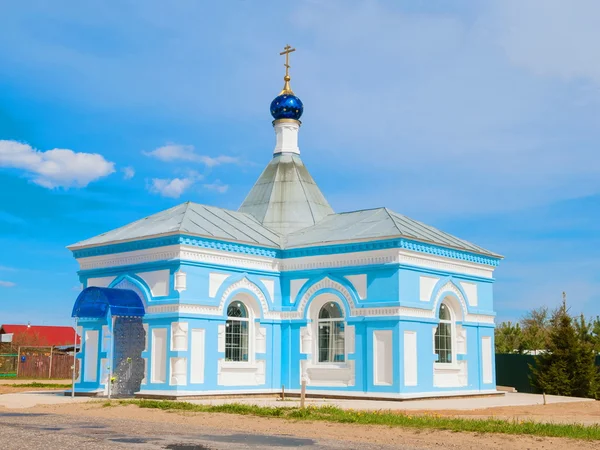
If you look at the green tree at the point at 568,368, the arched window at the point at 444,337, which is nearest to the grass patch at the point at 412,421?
the arched window at the point at 444,337

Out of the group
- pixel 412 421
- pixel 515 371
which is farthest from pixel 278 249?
pixel 515 371

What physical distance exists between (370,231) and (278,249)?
8.12 ft

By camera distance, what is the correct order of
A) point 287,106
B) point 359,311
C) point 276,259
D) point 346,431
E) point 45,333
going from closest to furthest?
point 346,431 < point 359,311 < point 276,259 < point 287,106 < point 45,333

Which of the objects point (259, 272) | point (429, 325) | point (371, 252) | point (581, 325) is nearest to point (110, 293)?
point (259, 272)

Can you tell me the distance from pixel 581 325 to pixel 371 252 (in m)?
14.6

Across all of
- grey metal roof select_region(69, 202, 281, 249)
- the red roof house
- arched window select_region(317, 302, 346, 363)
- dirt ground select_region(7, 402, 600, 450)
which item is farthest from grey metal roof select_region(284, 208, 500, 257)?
the red roof house

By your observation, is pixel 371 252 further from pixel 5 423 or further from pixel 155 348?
pixel 5 423

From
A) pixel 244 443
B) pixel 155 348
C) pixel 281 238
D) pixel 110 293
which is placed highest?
pixel 281 238

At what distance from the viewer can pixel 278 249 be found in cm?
A: 2011

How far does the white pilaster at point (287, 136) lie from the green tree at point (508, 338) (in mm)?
13095

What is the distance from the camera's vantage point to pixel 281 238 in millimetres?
20812

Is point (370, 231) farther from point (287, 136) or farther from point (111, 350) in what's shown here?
point (111, 350)

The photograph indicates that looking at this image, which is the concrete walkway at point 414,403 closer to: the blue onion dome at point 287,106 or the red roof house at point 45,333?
the blue onion dome at point 287,106

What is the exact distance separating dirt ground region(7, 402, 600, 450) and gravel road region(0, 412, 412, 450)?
0.53 meters
